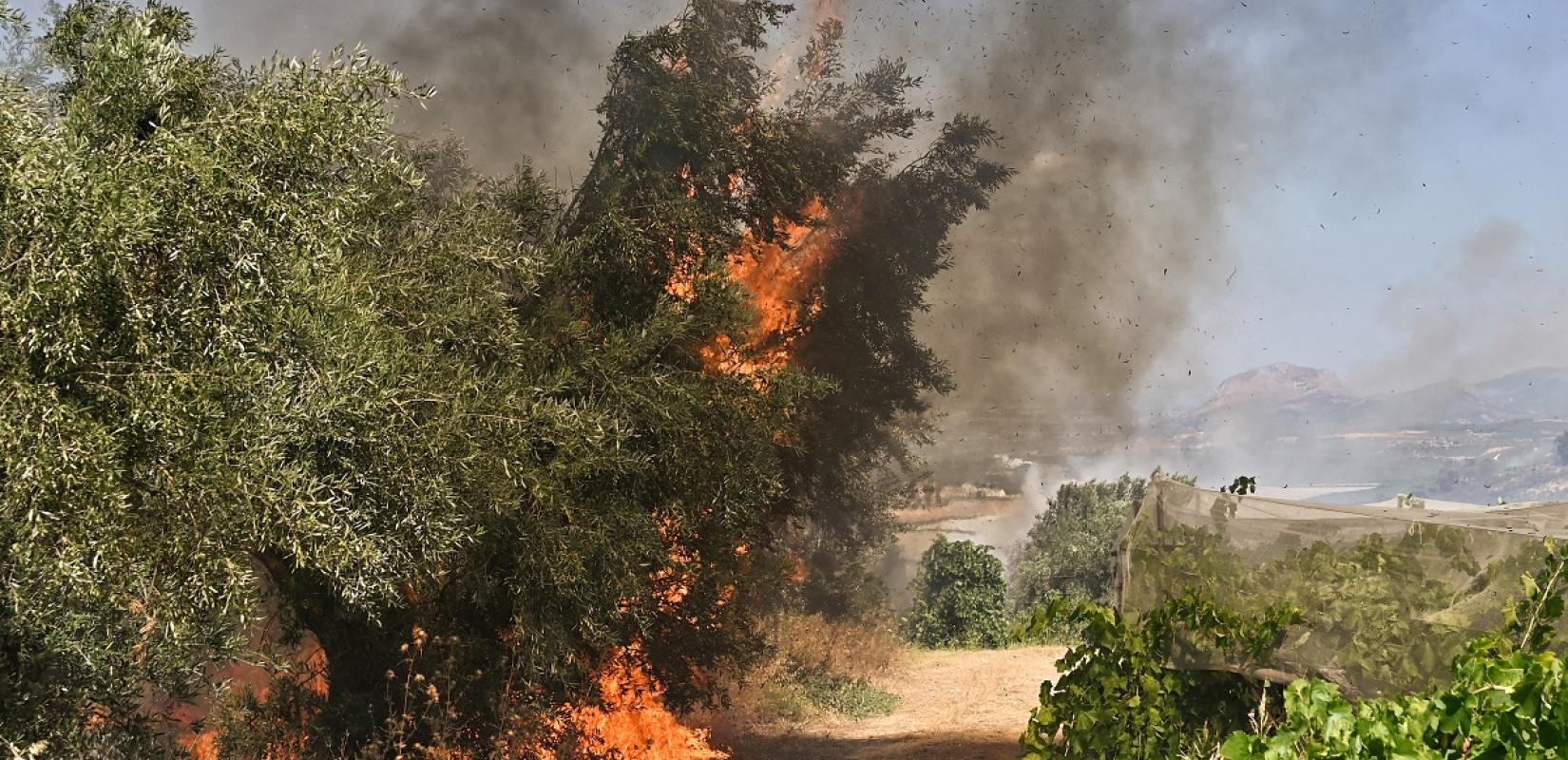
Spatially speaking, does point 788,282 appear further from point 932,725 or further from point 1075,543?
point 1075,543

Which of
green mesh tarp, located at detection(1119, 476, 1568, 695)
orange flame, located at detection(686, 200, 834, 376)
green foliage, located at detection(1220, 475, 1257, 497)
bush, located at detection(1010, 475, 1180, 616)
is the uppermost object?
orange flame, located at detection(686, 200, 834, 376)

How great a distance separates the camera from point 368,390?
34.5 ft

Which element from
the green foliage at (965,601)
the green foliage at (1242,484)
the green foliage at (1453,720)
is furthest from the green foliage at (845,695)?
the green foliage at (1453,720)

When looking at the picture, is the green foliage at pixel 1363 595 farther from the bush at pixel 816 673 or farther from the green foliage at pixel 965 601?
the green foliage at pixel 965 601

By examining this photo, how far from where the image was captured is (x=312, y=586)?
13.8 metres

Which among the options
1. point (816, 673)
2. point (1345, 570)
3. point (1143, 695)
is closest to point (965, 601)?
point (816, 673)

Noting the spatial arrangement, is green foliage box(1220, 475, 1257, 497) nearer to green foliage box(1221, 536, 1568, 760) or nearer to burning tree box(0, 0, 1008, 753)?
burning tree box(0, 0, 1008, 753)

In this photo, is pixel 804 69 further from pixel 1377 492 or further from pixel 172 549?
pixel 1377 492

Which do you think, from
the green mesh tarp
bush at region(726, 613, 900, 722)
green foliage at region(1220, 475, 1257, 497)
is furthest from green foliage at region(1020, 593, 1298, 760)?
bush at region(726, 613, 900, 722)

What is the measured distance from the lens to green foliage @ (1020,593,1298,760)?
11312 millimetres

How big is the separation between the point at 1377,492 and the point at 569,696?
111 meters

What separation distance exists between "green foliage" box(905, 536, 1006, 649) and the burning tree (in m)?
13.8

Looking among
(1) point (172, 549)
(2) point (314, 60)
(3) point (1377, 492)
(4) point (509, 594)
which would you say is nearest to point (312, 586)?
(4) point (509, 594)

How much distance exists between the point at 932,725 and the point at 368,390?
16252 mm
